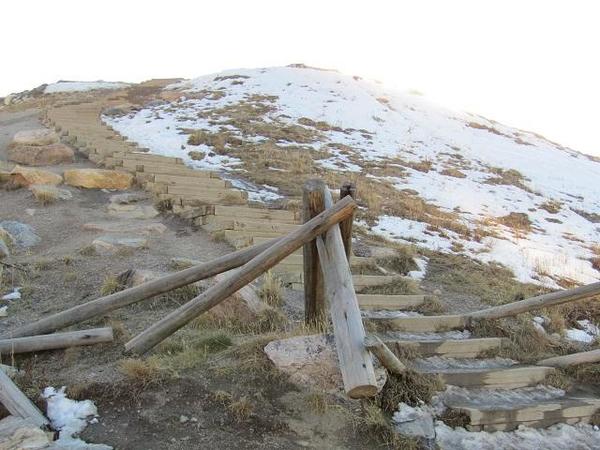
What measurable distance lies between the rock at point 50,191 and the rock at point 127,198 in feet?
2.66

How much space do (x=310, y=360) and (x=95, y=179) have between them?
8.35 metres

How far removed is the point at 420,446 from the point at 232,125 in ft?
53.1

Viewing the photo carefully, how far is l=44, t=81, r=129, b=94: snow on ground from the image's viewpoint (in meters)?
29.7

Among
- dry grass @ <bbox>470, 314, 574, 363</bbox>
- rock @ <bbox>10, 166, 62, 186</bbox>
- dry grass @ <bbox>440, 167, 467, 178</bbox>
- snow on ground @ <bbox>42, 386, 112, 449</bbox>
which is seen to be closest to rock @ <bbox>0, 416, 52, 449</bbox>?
snow on ground @ <bbox>42, 386, 112, 449</bbox>

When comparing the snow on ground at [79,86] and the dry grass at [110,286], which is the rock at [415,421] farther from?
the snow on ground at [79,86]

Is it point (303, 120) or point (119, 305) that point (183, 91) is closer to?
point (303, 120)

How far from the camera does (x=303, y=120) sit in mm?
21156

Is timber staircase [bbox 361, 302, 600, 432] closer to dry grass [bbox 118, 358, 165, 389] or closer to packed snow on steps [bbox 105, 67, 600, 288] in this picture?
dry grass [bbox 118, 358, 165, 389]

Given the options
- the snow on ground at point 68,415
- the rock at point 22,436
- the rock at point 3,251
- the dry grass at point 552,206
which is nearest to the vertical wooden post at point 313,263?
the snow on ground at point 68,415

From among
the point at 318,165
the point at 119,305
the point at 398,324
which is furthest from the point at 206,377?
the point at 318,165

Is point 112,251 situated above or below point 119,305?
below

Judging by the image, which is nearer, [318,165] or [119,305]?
[119,305]

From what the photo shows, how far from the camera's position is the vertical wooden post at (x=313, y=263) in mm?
5035

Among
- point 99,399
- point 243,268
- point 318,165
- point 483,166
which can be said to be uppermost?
point 243,268
